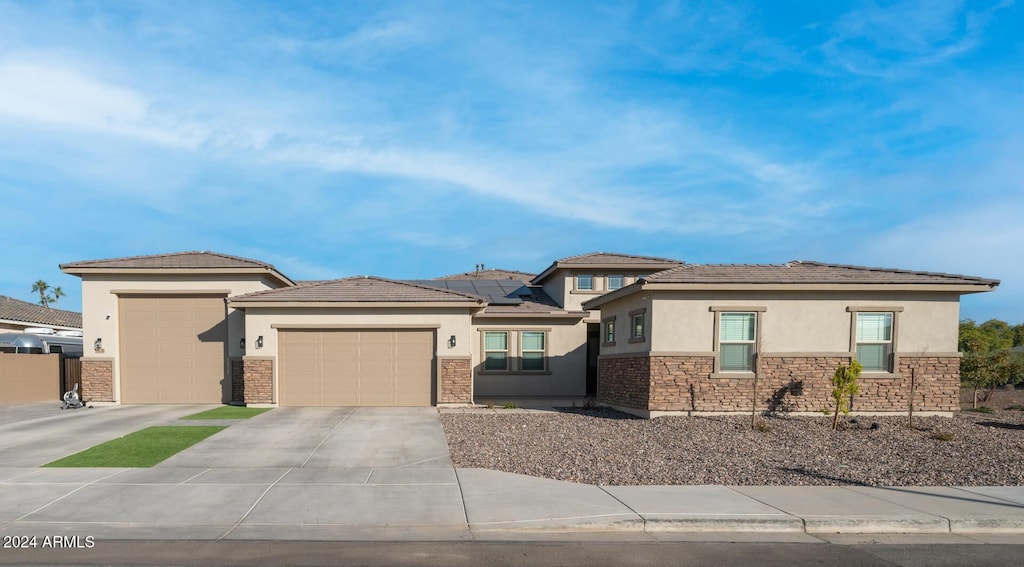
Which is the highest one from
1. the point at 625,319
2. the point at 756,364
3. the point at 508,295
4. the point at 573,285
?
the point at 573,285

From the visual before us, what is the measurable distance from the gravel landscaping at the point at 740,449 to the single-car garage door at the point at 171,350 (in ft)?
27.1

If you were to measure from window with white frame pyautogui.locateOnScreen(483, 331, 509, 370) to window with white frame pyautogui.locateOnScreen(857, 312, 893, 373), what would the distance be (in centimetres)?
1107

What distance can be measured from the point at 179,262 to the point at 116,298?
208cm

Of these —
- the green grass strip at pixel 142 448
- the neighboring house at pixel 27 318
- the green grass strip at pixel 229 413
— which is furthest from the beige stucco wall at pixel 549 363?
the neighboring house at pixel 27 318

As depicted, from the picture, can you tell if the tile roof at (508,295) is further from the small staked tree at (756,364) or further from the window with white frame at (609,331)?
the small staked tree at (756,364)

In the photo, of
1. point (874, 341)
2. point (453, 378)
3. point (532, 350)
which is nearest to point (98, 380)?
point (453, 378)

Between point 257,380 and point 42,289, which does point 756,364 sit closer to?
point 257,380

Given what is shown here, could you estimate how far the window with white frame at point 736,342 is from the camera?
55.5 feet

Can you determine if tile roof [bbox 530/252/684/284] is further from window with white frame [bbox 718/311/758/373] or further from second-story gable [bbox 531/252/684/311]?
window with white frame [bbox 718/311/758/373]

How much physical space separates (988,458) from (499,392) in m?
14.1

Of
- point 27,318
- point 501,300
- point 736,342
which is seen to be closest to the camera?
point 736,342

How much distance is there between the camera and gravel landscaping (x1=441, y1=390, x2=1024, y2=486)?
413 inches

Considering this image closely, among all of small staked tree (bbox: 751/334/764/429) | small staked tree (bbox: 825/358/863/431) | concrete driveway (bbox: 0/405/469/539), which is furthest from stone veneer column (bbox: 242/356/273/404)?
small staked tree (bbox: 825/358/863/431)

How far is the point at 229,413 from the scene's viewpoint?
16969mm
